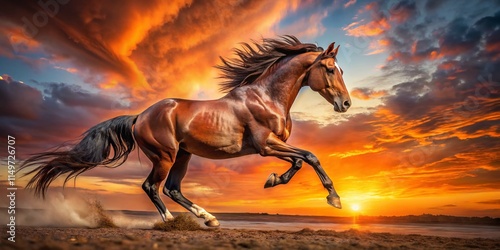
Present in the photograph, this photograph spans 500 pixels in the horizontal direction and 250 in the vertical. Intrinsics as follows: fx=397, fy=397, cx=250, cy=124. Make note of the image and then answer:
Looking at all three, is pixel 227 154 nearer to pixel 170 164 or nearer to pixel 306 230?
pixel 170 164

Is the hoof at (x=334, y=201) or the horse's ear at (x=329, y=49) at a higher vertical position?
the horse's ear at (x=329, y=49)

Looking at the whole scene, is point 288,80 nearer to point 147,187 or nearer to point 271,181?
point 271,181

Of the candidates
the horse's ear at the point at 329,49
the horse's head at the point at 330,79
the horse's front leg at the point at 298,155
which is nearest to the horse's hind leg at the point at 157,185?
the horse's front leg at the point at 298,155

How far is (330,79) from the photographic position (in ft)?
23.1

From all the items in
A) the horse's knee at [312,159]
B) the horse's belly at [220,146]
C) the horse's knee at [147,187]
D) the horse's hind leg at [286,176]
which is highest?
the horse's belly at [220,146]

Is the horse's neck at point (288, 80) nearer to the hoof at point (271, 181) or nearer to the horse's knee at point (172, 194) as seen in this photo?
the hoof at point (271, 181)

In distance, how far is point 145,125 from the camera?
7.16 meters

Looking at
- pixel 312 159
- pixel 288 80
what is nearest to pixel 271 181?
pixel 312 159

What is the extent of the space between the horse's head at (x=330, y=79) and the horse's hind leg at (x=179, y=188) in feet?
9.21

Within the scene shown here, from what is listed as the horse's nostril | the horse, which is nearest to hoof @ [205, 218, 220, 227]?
the horse

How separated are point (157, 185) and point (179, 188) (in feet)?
1.64

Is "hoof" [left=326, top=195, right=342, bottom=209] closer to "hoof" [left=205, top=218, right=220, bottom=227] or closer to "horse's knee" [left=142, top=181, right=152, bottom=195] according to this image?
"hoof" [left=205, top=218, right=220, bottom=227]

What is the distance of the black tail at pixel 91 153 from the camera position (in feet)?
23.9

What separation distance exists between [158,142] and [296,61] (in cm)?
286
